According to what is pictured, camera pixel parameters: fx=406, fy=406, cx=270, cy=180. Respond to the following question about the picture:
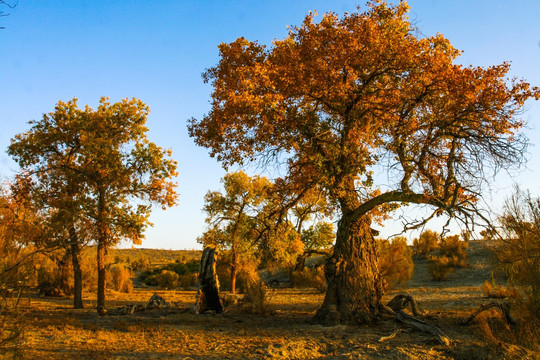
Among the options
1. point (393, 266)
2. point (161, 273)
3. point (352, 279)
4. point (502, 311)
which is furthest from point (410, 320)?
point (161, 273)

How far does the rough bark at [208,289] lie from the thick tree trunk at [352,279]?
183 inches

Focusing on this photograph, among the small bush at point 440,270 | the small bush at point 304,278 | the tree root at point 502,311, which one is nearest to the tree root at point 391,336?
the tree root at point 502,311

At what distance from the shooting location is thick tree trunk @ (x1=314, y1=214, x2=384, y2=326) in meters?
10.9

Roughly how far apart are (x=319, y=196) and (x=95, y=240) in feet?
30.9

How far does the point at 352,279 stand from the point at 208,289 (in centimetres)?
597

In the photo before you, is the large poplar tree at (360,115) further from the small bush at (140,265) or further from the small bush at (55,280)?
the small bush at (140,265)

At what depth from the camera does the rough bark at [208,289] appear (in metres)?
14.6

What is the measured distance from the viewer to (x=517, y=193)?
889 cm

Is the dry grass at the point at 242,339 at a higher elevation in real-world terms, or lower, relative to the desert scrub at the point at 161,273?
lower

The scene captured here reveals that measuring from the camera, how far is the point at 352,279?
1125cm

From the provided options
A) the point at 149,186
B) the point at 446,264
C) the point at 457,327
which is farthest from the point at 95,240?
the point at 446,264

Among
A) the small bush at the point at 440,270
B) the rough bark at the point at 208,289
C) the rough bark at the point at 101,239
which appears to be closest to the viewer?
the rough bark at the point at 208,289

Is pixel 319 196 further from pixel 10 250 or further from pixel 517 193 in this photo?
pixel 10 250

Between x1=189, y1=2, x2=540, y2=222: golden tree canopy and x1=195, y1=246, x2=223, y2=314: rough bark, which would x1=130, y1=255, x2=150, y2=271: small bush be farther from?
x1=189, y1=2, x2=540, y2=222: golden tree canopy
